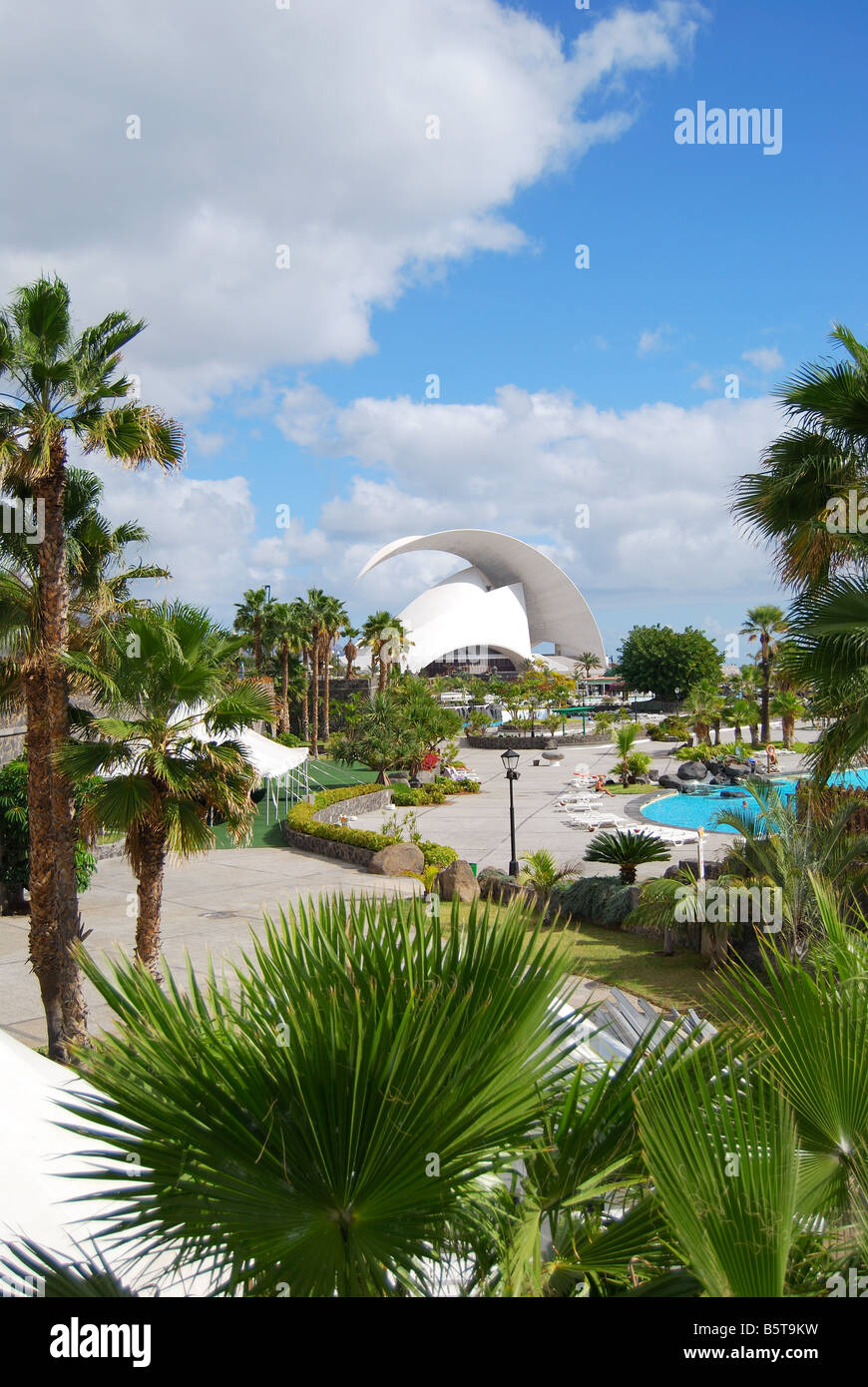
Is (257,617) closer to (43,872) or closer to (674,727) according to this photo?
(674,727)

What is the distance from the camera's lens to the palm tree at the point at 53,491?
30.2 ft

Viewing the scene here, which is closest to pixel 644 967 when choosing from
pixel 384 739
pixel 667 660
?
pixel 384 739

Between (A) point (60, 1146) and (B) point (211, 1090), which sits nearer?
(B) point (211, 1090)

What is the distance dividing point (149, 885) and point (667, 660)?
211ft

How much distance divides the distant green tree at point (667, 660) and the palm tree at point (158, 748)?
207 feet

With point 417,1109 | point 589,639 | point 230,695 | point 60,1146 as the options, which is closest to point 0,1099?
point 60,1146

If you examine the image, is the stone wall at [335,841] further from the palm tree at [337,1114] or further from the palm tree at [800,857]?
the palm tree at [337,1114]

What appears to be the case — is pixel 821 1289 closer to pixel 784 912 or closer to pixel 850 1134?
pixel 850 1134

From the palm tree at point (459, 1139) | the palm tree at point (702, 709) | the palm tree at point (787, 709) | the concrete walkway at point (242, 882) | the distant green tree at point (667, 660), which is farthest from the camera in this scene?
the distant green tree at point (667, 660)

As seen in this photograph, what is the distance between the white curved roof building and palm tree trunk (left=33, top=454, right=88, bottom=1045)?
73.5 m

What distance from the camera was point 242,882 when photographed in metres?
19.2

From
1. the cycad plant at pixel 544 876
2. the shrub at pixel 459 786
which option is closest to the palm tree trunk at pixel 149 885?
the cycad plant at pixel 544 876
